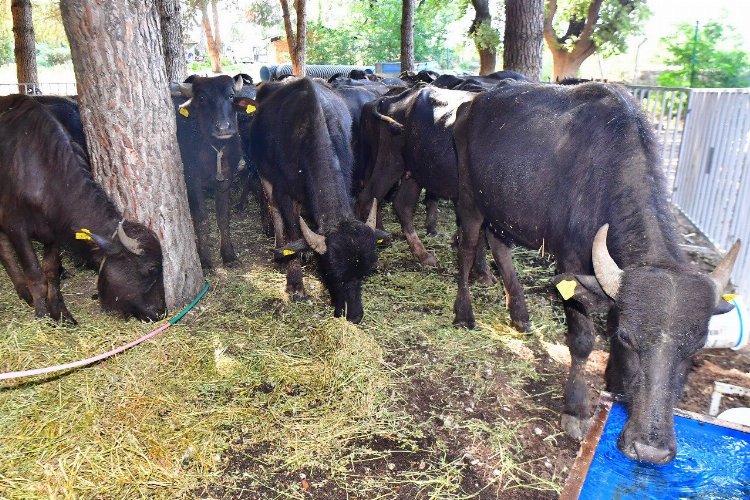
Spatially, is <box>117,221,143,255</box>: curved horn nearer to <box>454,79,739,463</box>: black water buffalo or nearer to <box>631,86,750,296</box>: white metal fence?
<box>454,79,739,463</box>: black water buffalo

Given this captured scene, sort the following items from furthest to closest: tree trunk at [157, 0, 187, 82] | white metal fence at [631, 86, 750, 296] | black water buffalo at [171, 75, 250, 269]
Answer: tree trunk at [157, 0, 187, 82], black water buffalo at [171, 75, 250, 269], white metal fence at [631, 86, 750, 296]

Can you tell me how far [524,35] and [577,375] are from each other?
331 inches

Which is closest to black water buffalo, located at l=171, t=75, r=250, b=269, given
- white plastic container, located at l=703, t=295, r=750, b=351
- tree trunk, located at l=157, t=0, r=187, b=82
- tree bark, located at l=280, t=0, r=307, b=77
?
tree trunk, located at l=157, t=0, r=187, b=82

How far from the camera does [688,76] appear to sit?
2208 cm

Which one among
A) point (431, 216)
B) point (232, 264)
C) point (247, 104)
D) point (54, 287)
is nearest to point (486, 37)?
point (431, 216)

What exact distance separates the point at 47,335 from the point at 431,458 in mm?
3419

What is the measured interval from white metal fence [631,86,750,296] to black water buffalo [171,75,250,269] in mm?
5518

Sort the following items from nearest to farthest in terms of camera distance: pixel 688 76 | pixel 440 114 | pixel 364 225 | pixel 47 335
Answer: pixel 47 335 → pixel 364 225 → pixel 440 114 → pixel 688 76

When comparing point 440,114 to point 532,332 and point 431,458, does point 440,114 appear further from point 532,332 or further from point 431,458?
point 431,458

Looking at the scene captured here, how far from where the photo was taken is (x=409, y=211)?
743 centimetres

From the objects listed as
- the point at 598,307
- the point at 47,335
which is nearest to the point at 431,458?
the point at 598,307

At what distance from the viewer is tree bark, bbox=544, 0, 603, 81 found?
26.1 m

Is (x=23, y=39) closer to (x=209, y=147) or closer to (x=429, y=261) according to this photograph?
(x=209, y=147)

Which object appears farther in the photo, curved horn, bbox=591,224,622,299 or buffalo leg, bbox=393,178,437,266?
buffalo leg, bbox=393,178,437,266
